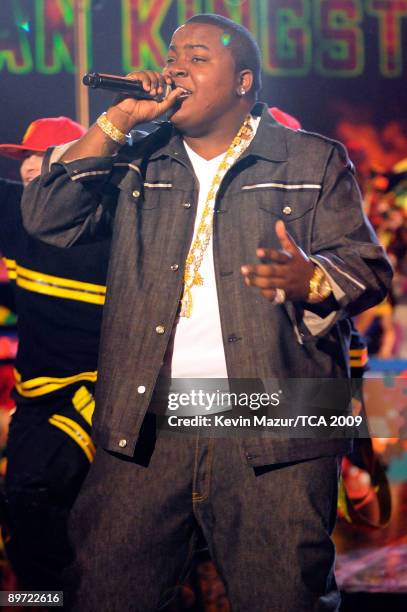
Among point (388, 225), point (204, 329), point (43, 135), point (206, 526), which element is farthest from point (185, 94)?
point (388, 225)

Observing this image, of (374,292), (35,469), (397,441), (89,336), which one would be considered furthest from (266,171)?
(397,441)

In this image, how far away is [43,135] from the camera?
2.88 m

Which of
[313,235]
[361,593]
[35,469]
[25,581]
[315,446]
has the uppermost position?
[313,235]

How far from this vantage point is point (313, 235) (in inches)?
80.7

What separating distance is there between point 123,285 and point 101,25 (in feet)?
4.52

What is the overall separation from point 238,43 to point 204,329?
0.79 meters

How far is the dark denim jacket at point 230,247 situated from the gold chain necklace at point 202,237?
3 cm

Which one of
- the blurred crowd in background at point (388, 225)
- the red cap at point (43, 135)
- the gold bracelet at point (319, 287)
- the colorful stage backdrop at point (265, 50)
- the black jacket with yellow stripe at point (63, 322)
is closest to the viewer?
the gold bracelet at point (319, 287)

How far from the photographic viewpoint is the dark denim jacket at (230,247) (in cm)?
198

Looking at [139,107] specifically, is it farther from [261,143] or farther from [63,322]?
[63,322]

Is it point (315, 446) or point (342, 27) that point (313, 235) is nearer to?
point (315, 446)

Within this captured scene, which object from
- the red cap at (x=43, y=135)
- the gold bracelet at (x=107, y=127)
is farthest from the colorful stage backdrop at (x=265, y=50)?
the gold bracelet at (x=107, y=127)

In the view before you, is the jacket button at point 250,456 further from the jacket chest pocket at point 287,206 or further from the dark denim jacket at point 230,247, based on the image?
the jacket chest pocket at point 287,206

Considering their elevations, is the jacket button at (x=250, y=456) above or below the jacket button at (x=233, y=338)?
below
